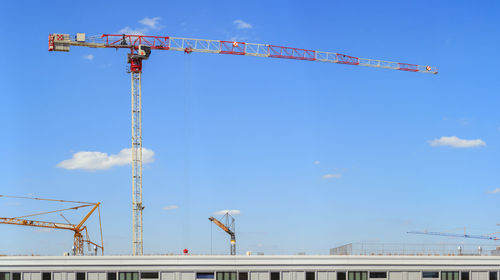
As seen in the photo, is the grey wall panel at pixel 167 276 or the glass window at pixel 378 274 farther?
the glass window at pixel 378 274

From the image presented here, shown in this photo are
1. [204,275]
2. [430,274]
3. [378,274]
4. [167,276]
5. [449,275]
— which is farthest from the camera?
[449,275]

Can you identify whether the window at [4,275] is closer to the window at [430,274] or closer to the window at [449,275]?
the window at [430,274]

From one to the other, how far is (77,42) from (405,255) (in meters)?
107

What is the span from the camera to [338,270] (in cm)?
6650

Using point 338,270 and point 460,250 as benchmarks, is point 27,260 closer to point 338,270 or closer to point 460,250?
point 338,270

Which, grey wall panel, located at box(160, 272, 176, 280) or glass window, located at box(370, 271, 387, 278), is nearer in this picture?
grey wall panel, located at box(160, 272, 176, 280)

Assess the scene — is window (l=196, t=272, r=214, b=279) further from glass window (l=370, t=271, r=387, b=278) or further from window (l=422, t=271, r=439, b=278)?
window (l=422, t=271, r=439, b=278)

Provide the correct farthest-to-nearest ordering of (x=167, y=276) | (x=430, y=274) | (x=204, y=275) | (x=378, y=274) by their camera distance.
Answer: (x=430, y=274) → (x=378, y=274) → (x=204, y=275) → (x=167, y=276)

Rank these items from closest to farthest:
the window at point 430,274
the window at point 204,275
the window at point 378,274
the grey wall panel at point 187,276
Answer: the grey wall panel at point 187,276 < the window at point 204,275 < the window at point 378,274 < the window at point 430,274

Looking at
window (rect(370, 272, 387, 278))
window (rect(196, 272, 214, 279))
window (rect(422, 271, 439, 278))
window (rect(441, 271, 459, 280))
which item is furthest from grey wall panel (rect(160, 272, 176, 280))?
window (rect(441, 271, 459, 280))

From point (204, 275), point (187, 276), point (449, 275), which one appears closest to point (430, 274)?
point (449, 275)

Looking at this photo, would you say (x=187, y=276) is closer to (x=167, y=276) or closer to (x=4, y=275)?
(x=167, y=276)

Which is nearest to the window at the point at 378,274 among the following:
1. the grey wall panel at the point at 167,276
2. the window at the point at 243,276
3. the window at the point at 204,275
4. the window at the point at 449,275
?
the window at the point at 449,275

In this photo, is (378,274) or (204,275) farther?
(378,274)
